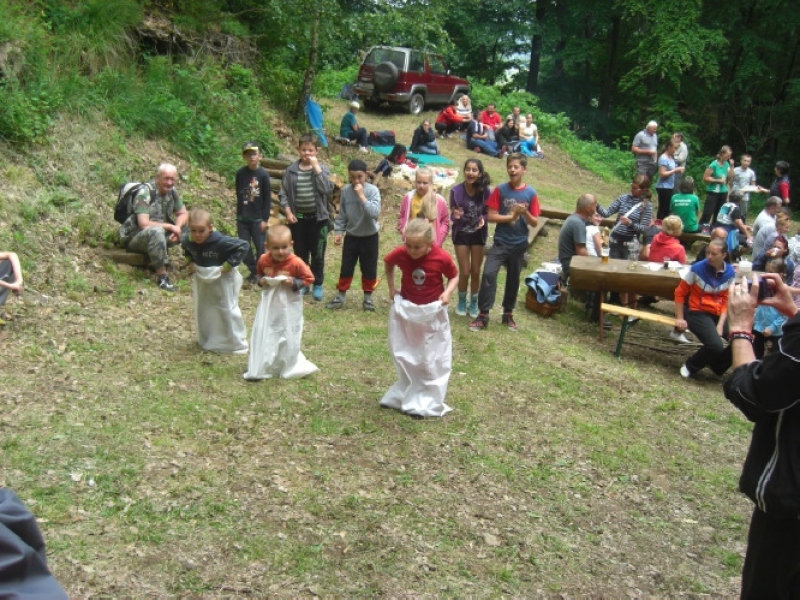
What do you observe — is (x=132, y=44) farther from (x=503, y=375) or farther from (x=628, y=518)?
(x=628, y=518)

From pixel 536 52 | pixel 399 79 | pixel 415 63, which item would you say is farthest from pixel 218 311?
pixel 536 52

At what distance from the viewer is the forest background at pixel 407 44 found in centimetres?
1118

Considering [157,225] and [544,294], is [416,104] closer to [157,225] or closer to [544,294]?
[544,294]

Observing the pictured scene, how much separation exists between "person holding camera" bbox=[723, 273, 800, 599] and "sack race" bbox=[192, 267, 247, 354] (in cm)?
479

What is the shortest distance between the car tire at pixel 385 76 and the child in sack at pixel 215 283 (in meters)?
16.7

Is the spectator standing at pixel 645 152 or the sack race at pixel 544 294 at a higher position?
the spectator standing at pixel 645 152

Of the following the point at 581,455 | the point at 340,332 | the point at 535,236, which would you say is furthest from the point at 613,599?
the point at 535,236

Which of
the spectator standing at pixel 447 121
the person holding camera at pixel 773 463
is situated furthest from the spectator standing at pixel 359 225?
the spectator standing at pixel 447 121

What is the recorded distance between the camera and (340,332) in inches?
326

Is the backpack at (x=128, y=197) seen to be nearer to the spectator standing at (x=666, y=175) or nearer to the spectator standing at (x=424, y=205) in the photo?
the spectator standing at (x=424, y=205)

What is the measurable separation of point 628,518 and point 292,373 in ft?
9.83

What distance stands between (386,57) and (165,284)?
1630 cm

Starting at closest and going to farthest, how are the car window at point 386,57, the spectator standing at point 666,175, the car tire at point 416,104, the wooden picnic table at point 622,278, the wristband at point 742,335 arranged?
the wristband at point 742,335 → the wooden picnic table at point 622,278 → the spectator standing at point 666,175 → the car window at point 386,57 → the car tire at point 416,104

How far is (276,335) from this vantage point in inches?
261
